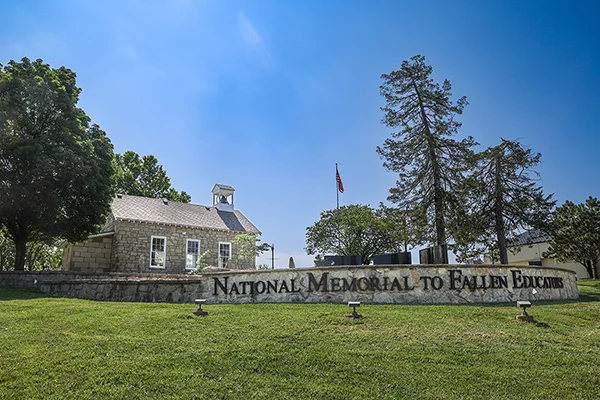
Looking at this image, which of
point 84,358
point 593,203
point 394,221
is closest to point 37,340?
point 84,358

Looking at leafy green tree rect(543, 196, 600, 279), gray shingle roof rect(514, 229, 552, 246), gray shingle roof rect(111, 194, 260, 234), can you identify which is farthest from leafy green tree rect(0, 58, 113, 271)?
leafy green tree rect(543, 196, 600, 279)

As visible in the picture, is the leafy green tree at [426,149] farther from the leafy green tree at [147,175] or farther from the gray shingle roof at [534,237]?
the leafy green tree at [147,175]

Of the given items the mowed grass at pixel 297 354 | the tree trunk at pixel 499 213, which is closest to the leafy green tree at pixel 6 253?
the mowed grass at pixel 297 354

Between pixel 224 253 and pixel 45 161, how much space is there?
1163 cm

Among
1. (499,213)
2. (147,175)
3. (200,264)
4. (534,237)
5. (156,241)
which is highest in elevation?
(147,175)

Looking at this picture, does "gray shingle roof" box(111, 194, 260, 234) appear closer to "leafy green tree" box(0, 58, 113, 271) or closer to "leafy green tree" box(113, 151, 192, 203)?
"leafy green tree" box(0, 58, 113, 271)

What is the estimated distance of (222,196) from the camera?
95.2 ft

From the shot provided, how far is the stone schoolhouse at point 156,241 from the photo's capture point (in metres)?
22.3

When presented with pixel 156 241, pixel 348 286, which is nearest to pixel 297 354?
pixel 348 286

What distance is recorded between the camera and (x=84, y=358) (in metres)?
6.95

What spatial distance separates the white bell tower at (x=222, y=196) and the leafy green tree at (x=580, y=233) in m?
19.5

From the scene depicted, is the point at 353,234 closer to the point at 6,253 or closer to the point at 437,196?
the point at 437,196

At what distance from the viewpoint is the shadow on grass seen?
1230 centimetres

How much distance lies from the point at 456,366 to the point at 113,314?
7385mm
